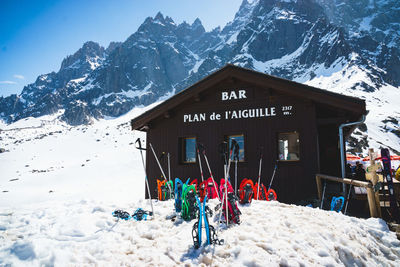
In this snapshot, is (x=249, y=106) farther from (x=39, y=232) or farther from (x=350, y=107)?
(x=39, y=232)

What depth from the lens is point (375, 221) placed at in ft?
17.9

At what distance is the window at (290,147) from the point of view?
9.45 meters

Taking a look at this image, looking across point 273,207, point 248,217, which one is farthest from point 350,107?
point 248,217

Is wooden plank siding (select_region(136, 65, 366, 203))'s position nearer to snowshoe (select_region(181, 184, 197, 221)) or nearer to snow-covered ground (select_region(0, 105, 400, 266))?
snow-covered ground (select_region(0, 105, 400, 266))

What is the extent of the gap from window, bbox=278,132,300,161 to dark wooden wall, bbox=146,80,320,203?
1.78 feet

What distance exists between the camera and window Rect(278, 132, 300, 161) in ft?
31.0

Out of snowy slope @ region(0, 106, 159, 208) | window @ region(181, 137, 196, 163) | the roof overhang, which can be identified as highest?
the roof overhang

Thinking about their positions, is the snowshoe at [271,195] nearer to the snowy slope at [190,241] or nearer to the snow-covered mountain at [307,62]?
the snowy slope at [190,241]

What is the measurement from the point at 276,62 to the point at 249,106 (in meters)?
148

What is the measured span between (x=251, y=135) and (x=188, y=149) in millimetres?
3111

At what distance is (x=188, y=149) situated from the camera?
11133 mm

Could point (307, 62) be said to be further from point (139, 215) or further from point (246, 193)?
point (139, 215)

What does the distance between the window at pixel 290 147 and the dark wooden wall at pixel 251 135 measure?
1.78 feet

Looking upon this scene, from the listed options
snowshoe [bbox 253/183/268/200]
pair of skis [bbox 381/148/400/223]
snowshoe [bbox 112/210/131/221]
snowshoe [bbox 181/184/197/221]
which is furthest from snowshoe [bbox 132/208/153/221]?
pair of skis [bbox 381/148/400/223]
